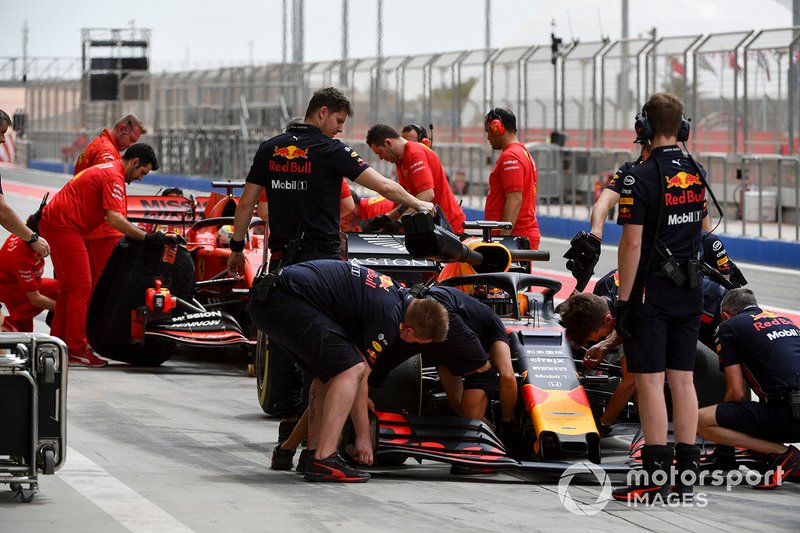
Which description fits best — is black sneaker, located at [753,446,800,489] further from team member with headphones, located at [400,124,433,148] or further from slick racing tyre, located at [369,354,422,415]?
team member with headphones, located at [400,124,433,148]

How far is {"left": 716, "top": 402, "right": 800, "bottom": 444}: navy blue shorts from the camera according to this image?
25.4 ft

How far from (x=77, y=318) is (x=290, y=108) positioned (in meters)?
28.2

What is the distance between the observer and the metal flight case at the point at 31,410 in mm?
6637

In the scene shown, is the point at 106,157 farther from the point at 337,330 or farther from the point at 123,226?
the point at 337,330

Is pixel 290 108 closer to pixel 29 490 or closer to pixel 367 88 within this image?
pixel 367 88

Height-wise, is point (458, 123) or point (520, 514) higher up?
point (458, 123)

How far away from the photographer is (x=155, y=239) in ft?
38.5

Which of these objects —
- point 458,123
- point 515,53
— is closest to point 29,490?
point 515,53

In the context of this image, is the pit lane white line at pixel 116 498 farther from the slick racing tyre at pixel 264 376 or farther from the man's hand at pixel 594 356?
the man's hand at pixel 594 356

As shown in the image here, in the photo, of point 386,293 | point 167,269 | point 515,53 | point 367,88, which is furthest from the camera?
point 367,88

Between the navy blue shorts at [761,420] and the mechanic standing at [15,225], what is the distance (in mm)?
4552

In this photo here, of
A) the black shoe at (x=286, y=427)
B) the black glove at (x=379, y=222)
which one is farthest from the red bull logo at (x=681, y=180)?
the black glove at (x=379, y=222)

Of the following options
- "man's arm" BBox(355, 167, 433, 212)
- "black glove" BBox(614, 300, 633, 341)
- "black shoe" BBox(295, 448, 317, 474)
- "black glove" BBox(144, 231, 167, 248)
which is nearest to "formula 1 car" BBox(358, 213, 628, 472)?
"man's arm" BBox(355, 167, 433, 212)

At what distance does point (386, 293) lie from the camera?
7551mm
